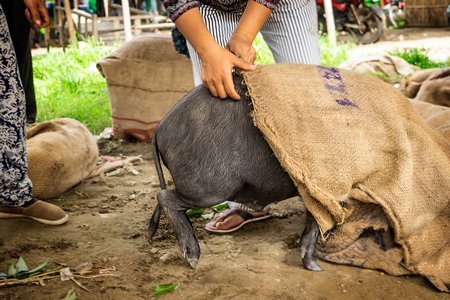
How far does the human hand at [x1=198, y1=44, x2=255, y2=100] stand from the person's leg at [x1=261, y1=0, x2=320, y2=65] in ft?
1.91

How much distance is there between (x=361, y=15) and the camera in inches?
464

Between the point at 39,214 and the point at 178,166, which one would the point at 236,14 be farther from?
the point at 39,214

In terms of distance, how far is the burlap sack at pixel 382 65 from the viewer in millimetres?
6965

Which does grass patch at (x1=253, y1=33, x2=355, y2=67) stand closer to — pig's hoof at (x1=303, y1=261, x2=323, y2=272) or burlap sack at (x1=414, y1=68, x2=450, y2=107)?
burlap sack at (x1=414, y1=68, x2=450, y2=107)

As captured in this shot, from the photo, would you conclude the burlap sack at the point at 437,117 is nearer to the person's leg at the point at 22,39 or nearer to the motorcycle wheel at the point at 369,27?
the person's leg at the point at 22,39

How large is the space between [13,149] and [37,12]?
78 cm

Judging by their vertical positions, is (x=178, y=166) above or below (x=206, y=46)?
below

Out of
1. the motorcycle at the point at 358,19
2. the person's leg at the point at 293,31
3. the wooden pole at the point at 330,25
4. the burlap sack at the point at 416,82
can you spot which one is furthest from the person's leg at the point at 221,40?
the motorcycle at the point at 358,19

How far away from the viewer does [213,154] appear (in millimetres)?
2709

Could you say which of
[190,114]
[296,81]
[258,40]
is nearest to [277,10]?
[296,81]

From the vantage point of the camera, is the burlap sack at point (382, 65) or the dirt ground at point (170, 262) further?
the burlap sack at point (382, 65)

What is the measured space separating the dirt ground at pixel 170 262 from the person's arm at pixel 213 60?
87 centimetres

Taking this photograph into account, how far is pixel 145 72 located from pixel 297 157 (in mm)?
3043

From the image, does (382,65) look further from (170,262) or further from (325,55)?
(170,262)
